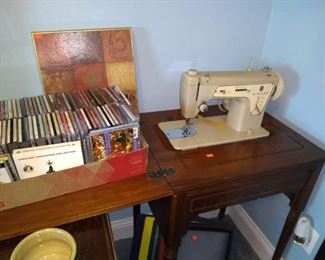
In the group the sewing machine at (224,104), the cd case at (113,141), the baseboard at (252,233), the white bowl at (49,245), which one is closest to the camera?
the white bowl at (49,245)

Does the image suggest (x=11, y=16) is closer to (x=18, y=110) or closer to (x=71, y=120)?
(x=18, y=110)

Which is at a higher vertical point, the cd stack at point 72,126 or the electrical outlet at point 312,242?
the cd stack at point 72,126

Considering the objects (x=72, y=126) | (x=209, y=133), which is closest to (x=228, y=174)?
(x=209, y=133)

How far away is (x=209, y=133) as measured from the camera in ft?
3.28

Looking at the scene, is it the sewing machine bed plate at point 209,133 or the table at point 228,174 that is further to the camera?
the sewing machine bed plate at point 209,133

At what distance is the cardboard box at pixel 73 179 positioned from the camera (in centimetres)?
67

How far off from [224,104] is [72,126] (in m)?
0.67

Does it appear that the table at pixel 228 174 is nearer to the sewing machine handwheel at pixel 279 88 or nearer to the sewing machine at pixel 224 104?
the sewing machine at pixel 224 104

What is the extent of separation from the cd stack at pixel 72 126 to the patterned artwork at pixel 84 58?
15 cm

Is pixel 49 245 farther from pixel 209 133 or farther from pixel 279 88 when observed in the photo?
pixel 279 88

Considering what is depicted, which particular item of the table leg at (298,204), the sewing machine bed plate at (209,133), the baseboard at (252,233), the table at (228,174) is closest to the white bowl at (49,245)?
the table at (228,174)

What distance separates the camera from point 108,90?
94cm

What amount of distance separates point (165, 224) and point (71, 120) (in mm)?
464

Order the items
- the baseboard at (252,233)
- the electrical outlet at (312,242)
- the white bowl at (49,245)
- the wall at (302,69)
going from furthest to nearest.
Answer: the baseboard at (252,233) < the electrical outlet at (312,242) < the wall at (302,69) < the white bowl at (49,245)
